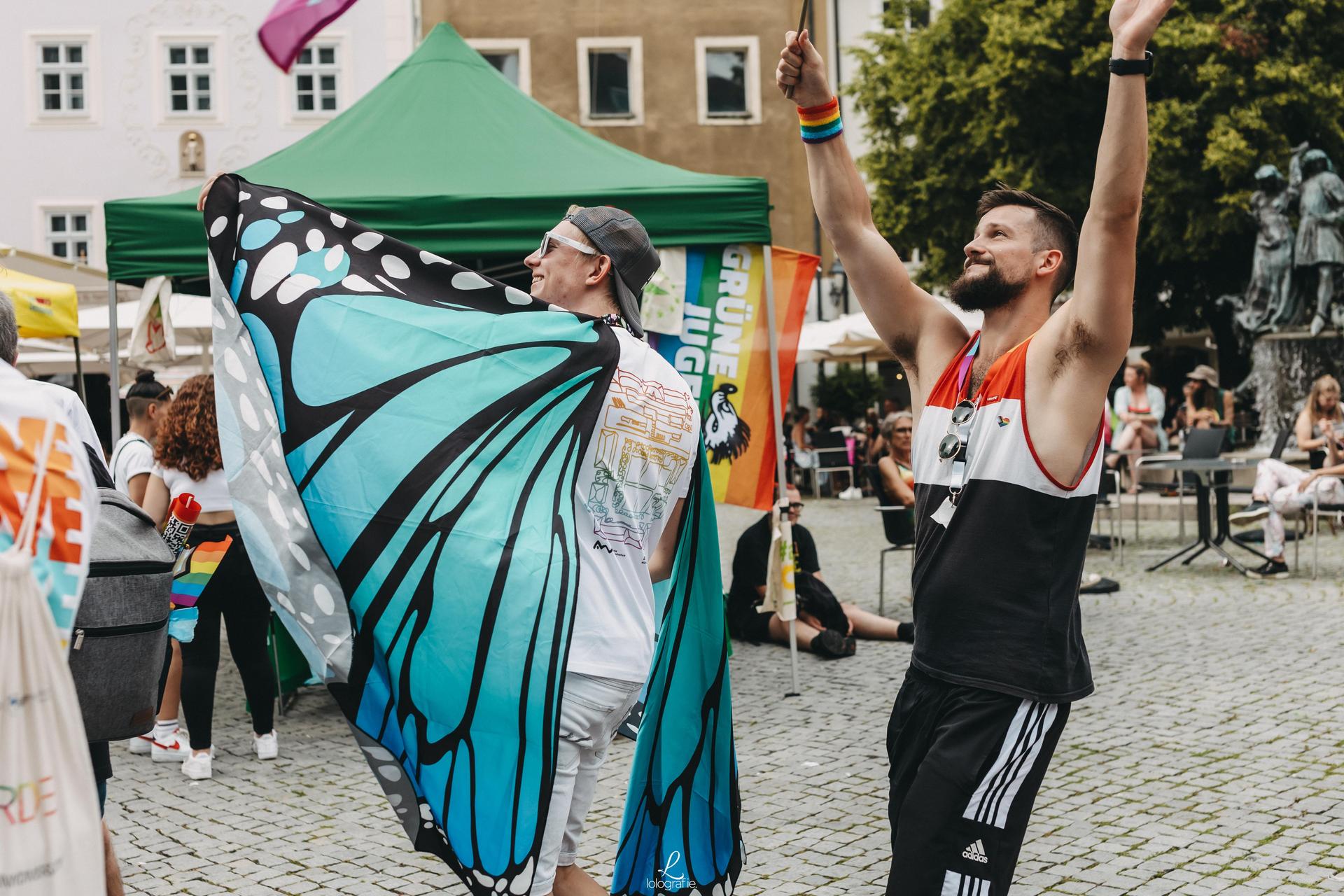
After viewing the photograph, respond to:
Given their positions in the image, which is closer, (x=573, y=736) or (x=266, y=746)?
(x=573, y=736)

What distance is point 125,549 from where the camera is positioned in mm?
3098

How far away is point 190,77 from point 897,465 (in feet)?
A: 69.5

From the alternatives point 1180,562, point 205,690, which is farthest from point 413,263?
point 1180,562

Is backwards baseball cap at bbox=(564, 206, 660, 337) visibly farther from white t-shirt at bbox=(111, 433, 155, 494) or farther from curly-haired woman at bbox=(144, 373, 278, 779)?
white t-shirt at bbox=(111, 433, 155, 494)

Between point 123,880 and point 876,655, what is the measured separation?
469cm

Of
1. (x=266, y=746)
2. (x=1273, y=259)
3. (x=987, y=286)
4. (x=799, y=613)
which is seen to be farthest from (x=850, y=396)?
(x=987, y=286)

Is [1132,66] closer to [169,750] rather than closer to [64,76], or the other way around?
[169,750]

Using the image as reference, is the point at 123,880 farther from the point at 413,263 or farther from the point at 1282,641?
the point at 1282,641

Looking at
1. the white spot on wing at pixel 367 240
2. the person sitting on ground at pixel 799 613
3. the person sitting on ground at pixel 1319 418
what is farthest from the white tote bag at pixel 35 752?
the person sitting on ground at pixel 1319 418

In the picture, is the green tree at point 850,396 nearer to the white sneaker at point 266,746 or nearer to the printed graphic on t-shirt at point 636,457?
the white sneaker at point 266,746

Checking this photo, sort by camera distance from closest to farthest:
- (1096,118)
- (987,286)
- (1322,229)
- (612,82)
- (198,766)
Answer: (987,286), (198,766), (1322,229), (1096,118), (612,82)

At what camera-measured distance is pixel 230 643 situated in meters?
5.89

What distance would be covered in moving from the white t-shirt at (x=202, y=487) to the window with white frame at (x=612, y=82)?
2452 centimetres

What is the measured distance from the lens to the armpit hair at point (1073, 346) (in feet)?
8.31
